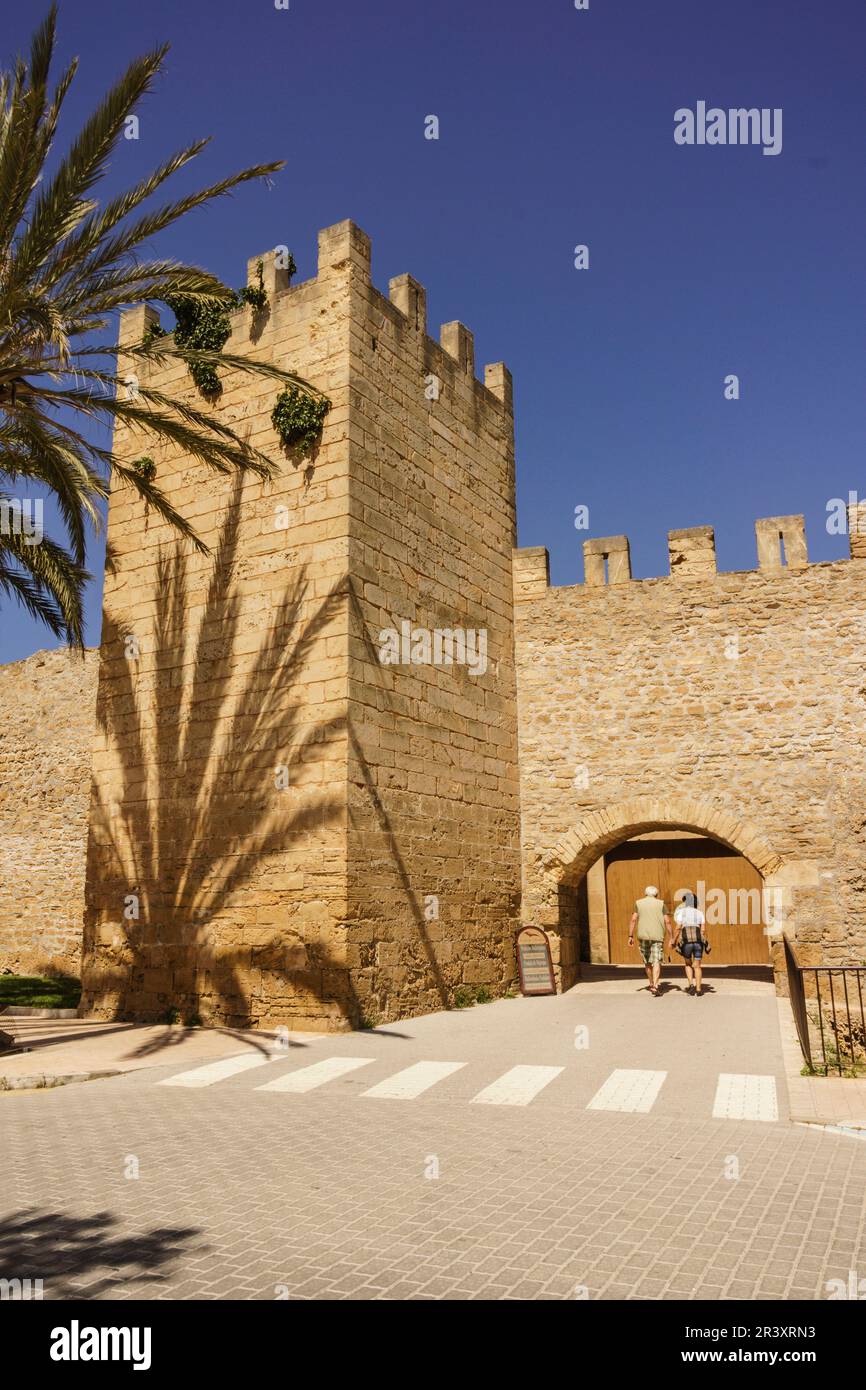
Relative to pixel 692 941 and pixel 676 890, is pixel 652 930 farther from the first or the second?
pixel 676 890

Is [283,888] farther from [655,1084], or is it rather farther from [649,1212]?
[649,1212]

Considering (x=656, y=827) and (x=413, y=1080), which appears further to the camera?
(x=656, y=827)

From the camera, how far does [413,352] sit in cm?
1232

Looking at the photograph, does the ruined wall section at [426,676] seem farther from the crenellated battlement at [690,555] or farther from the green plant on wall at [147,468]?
the green plant on wall at [147,468]

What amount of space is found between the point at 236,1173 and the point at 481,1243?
1609mm

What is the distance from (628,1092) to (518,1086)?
2.61ft

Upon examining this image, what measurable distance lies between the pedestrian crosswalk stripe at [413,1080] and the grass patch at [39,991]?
218 inches

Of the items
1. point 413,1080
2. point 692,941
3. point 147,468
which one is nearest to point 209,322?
point 147,468

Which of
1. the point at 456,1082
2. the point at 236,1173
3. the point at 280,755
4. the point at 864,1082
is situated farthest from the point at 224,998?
the point at 864,1082

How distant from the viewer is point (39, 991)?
1428 cm

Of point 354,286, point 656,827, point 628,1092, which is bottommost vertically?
point 628,1092

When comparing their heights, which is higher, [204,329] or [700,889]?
[204,329]

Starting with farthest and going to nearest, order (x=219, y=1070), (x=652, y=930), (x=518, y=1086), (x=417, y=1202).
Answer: (x=652, y=930) → (x=219, y=1070) → (x=518, y=1086) → (x=417, y=1202)
